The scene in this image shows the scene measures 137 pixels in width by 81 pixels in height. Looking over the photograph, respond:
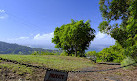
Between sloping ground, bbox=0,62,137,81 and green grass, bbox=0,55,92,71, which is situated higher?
green grass, bbox=0,55,92,71

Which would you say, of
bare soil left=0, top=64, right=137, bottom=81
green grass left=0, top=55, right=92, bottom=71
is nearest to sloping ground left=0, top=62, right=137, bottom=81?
bare soil left=0, top=64, right=137, bottom=81

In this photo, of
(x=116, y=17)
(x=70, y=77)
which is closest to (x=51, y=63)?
(x=70, y=77)

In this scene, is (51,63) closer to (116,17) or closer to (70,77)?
(70,77)

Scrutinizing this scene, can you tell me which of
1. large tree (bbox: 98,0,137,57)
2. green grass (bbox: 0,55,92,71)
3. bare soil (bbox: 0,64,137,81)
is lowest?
bare soil (bbox: 0,64,137,81)

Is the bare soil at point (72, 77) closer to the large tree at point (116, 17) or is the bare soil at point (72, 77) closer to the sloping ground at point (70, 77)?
the sloping ground at point (70, 77)

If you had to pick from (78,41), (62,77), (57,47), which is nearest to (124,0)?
(62,77)

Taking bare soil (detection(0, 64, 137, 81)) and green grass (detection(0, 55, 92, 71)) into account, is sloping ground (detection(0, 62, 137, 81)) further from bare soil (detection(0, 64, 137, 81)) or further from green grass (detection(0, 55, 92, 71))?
green grass (detection(0, 55, 92, 71))

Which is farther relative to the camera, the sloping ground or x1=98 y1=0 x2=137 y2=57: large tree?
x1=98 y1=0 x2=137 y2=57: large tree

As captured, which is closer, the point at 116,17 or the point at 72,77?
the point at 72,77

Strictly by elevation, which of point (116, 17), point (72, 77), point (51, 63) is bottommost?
point (72, 77)

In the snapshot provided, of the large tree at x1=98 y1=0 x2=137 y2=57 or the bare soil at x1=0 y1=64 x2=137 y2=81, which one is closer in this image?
the bare soil at x1=0 y1=64 x2=137 y2=81

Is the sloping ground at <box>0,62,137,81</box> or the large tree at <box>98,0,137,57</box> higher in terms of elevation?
the large tree at <box>98,0,137,57</box>

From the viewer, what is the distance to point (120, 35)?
1113 centimetres

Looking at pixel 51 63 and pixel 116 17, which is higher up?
pixel 116 17
